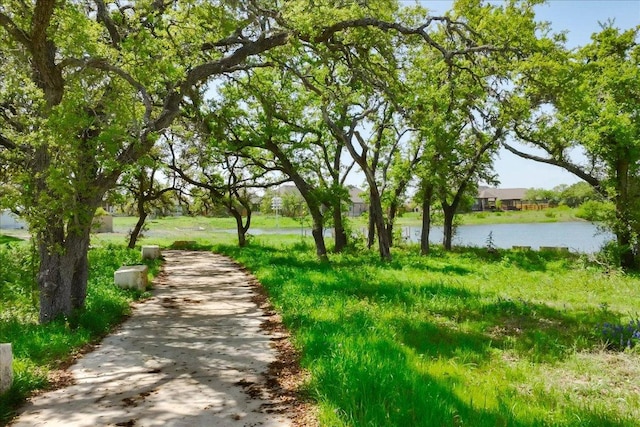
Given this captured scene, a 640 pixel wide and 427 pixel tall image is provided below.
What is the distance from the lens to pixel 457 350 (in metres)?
6.86

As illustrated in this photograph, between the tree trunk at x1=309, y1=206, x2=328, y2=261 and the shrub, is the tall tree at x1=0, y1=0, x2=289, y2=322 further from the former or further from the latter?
the tree trunk at x1=309, y1=206, x2=328, y2=261

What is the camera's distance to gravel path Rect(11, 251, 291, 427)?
16.5ft

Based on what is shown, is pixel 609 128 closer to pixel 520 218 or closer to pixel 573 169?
pixel 573 169

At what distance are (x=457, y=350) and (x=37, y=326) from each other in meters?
6.82

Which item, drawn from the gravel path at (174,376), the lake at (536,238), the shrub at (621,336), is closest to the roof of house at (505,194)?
the lake at (536,238)

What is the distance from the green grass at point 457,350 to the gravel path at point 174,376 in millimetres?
682

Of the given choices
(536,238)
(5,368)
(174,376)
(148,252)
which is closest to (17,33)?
(5,368)

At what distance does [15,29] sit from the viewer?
823 cm

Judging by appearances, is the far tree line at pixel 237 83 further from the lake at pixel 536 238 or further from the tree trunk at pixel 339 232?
the lake at pixel 536 238

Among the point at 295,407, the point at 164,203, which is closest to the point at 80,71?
the point at 295,407

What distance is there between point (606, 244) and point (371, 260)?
10.1 m

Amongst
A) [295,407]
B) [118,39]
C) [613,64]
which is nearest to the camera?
[295,407]

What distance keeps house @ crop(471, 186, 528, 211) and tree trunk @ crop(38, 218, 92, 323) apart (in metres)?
110

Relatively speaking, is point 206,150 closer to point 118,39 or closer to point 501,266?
point 118,39
